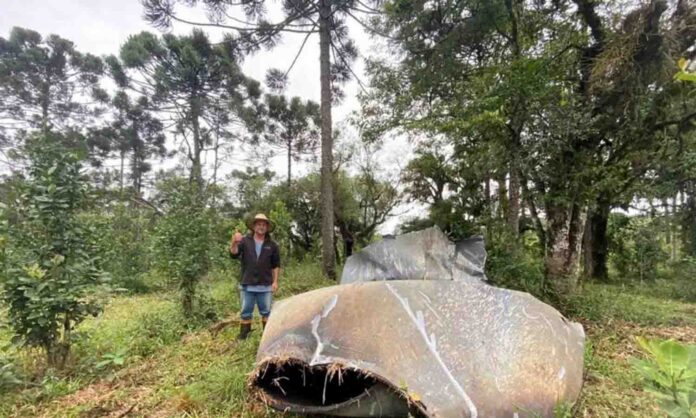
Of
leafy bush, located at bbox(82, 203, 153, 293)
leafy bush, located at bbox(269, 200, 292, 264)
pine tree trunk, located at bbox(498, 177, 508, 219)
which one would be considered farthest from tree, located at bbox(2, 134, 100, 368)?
pine tree trunk, located at bbox(498, 177, 508, 219)

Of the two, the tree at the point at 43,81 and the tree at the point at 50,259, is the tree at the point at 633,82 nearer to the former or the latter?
the tree at the point at 50,259

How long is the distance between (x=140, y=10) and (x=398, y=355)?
7.52m

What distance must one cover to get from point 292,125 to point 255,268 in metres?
10.5

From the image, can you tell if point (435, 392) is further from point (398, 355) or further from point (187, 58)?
point (187, 58)

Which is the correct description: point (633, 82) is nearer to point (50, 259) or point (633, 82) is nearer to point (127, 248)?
point (50, 259)

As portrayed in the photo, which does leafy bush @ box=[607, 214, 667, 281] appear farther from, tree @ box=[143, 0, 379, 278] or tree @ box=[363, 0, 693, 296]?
tree @ box=[143, 0, 379, 278]

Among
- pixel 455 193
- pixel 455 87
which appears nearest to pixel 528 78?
pixel 455 87

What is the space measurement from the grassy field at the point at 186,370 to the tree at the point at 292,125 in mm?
8926

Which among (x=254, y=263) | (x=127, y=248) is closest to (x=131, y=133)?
(x=127, y=248)

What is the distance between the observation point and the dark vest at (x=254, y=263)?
345 centimetres

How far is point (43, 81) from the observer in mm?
14438

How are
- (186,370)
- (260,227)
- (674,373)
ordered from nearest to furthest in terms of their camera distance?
1. (674,373)
2. (186,370)
3. (260,227)

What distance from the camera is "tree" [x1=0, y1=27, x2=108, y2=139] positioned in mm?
13617

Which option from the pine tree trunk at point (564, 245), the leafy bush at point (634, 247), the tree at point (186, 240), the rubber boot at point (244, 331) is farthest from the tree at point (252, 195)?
the leafy bush at point (634, 247)
